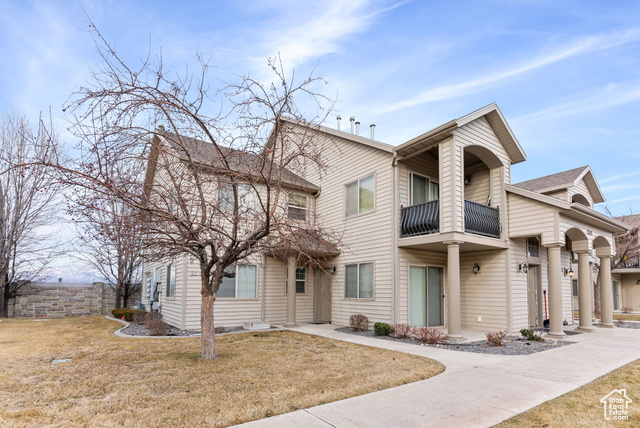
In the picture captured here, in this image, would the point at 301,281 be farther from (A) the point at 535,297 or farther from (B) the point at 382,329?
(A) the point at 535,297

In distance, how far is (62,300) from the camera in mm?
17547

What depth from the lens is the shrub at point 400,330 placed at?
33.1ft

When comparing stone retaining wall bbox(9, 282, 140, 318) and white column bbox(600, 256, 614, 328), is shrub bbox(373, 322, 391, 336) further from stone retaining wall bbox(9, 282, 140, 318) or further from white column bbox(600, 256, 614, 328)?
stone retaining wall bbox(9, 282, 140, 318)

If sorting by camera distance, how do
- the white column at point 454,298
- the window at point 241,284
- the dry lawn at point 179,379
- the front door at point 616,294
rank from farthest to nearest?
the front door at point 616,294, the window at point 241,284, the white column at point 454,298, the dry lawn at point 179,379

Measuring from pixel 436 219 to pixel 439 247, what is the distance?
125 cm

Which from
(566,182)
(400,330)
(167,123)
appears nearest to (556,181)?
(566,182)

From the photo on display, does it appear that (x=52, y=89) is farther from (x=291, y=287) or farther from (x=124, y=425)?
(x=291, y=287)

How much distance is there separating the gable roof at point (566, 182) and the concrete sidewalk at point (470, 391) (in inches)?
241

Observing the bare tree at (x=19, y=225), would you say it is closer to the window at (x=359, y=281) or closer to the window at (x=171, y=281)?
the window at (x=171, y=281)

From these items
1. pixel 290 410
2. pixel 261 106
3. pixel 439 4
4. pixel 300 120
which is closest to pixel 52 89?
pixel 261 106

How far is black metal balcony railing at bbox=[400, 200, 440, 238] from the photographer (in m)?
10.5

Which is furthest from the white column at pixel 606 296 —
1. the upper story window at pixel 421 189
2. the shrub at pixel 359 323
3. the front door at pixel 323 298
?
the front door at pixel 323 298

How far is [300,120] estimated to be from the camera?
588 centimetres

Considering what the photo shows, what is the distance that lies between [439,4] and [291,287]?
31.4 feet
